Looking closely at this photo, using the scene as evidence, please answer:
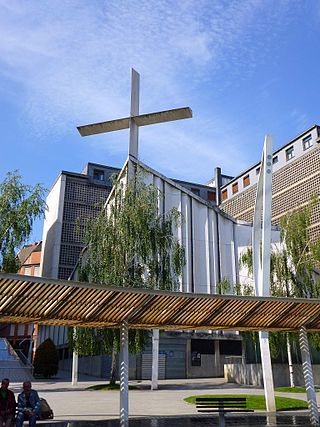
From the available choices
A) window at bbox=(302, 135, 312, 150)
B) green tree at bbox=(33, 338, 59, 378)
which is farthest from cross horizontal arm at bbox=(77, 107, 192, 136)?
window at bbox=(302, 135, 312, 150)

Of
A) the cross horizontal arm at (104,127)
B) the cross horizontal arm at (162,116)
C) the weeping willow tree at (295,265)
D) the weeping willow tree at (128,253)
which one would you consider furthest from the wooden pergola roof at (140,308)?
the cross horizontal arm at (104,127)

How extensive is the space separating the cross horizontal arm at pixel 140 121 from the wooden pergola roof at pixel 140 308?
22.1m

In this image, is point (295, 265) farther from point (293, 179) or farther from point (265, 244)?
point (293, 179)

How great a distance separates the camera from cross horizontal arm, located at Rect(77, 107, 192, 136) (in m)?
32.0

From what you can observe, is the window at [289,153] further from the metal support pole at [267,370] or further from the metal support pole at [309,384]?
the metal support pole at [309,384]

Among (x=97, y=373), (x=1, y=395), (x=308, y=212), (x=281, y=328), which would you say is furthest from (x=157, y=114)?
(x=1, y=395)

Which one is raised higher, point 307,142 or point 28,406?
point 307,142

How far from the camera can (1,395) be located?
371 inches

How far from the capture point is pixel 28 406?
9.51m

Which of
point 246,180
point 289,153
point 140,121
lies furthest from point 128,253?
point 246,180

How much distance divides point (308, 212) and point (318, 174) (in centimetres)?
1600

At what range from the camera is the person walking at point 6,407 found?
30.0 ft

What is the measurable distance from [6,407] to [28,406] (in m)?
0.44

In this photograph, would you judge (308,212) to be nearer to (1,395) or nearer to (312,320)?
(312,320)
